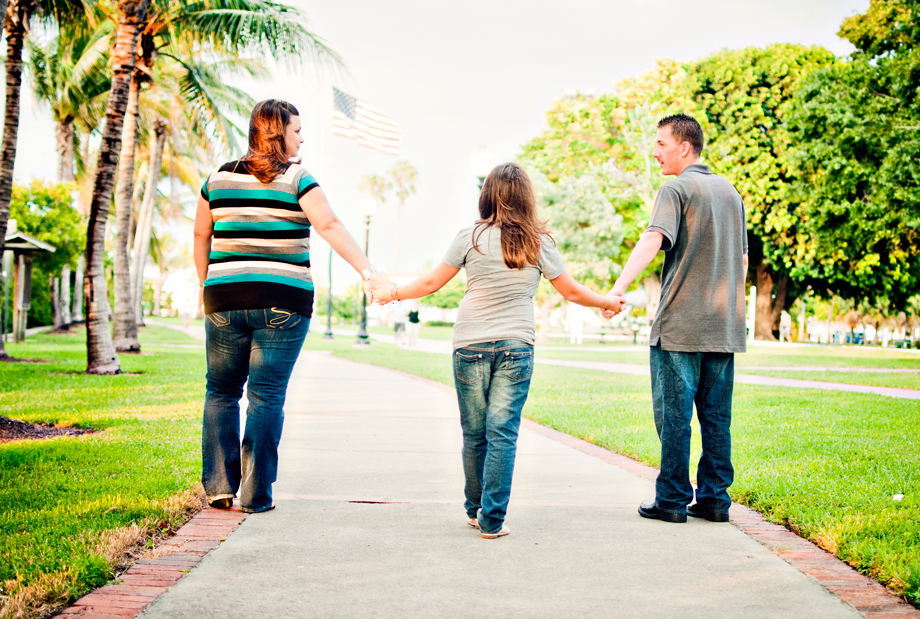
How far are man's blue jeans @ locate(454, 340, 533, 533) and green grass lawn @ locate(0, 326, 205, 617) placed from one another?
→ 4.74 ft

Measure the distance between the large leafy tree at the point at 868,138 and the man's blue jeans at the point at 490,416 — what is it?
62.9ft

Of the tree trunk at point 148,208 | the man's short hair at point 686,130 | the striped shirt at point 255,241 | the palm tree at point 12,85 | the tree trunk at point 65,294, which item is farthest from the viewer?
the tree trunk at point 65,294

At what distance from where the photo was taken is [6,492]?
156 inches

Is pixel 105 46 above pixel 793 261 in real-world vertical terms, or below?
above

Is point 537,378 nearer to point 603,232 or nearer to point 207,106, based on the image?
point 207,106

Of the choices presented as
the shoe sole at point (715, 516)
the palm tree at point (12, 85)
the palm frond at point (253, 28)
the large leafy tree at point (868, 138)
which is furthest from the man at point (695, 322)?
the large leafy tree at point (868, 138)

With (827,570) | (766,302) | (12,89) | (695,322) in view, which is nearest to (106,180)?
(12,89)

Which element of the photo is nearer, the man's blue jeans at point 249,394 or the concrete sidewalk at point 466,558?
the concrete sidewalk at point 466,558

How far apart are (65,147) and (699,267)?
26917 mm

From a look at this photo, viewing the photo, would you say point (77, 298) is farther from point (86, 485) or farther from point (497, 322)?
point (497, 322)

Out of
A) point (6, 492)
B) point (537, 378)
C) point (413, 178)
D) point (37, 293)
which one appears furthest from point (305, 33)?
point (413, 178)

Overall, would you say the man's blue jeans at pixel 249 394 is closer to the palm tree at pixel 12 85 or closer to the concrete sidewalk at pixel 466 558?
the concrete sidewalk at pixel 466 558

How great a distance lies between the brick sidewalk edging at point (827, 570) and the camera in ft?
8.99

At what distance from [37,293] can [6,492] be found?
91.7 feet
